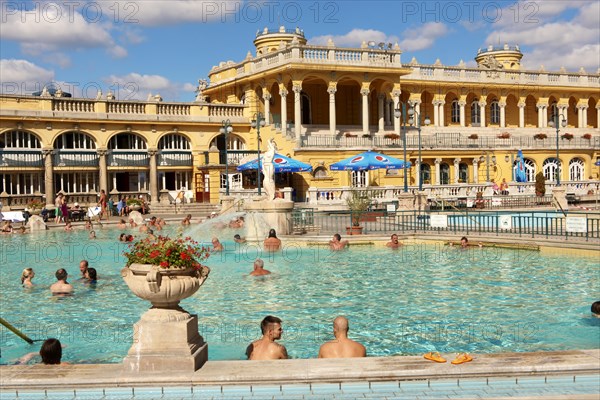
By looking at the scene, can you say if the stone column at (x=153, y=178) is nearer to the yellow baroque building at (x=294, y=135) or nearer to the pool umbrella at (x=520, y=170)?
the yellow baroque building at (x=294, y=135)

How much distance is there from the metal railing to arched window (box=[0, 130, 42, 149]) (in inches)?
754

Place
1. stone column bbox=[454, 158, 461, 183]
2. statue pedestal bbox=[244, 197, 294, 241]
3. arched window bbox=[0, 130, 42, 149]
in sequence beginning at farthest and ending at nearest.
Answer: stone column bbox=[454, 158, 461, 183], arched window bbox=[0, 130, 42, 149], statue pedestal bbox=[244, 197, 294, 241]

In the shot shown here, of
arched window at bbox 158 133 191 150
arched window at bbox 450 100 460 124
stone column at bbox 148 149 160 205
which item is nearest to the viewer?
stone column at bbox 148 149 160 205

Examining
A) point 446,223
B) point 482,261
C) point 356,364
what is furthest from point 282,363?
point 446,223

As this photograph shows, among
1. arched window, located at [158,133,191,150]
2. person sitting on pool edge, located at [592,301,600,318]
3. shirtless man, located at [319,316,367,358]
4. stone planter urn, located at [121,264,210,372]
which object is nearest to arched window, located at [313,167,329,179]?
arched window, located at [158,133,191,150]

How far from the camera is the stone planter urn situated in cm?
716

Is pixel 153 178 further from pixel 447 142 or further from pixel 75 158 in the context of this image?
pixel 447 142

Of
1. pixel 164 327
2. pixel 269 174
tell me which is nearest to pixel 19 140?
pixel 269 174

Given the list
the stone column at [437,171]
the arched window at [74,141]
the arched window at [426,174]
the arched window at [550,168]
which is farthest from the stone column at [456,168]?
the arched window at [74,141]

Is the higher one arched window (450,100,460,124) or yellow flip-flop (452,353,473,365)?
arched window (450,100,460,124)

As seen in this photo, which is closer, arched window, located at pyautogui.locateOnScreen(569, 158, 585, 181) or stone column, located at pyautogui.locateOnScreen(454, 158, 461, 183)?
stone column, located at pyautogui.locateOnScreen(454, 158, 461, 183)

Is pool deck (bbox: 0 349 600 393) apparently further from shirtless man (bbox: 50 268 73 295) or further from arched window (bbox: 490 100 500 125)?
arched window (bbox: 490 100 500 125)

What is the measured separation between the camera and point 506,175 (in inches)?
1848

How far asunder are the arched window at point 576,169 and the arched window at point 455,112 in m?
9.76
